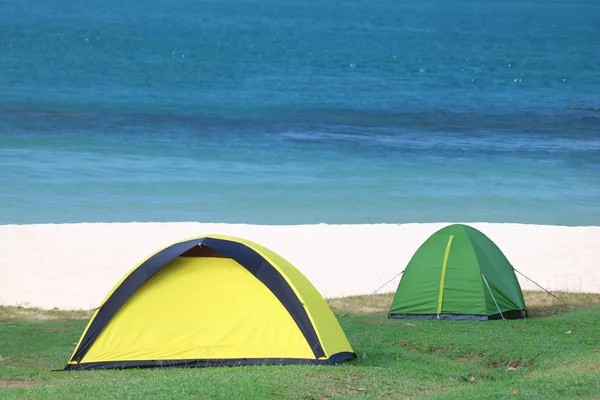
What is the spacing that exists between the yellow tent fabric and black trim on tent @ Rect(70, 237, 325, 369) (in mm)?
12

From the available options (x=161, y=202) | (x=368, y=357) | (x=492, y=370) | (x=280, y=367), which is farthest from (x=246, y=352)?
(x=161, y=202)

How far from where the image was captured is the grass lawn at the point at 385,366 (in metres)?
9.95

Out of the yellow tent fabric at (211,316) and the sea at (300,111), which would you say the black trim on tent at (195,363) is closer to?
the yellow tent fabric at (211,316)

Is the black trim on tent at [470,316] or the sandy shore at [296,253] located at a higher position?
the sandy shore at [296,253]

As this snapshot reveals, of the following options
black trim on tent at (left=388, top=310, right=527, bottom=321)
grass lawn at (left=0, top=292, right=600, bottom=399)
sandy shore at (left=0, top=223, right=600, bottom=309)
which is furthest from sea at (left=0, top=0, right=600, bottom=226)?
grass lawn at (left=0, top=292, right=600, bottom=399)

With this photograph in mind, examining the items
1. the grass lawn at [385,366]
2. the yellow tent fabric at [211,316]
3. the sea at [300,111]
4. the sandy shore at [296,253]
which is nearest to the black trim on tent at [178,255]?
the yellow tent fabric at [211,316]

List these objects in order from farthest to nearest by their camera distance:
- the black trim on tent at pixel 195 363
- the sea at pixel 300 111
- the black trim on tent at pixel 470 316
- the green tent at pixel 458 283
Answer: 1. the sea at pixel 300 111
2. the green tent at pixel 458 283
3. the black trim on tent at pixel 470 316
4. the black trim on tent at pixel 195 363

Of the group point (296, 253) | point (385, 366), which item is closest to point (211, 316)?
point (385, 366)

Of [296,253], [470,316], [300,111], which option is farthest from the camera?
[300,111]

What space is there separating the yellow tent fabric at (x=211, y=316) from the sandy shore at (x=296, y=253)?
765 centimetres

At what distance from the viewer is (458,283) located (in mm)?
16703

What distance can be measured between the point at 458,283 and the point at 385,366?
16.0 ft

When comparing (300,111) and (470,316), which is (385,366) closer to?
(470,316)

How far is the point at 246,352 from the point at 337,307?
702 cm
